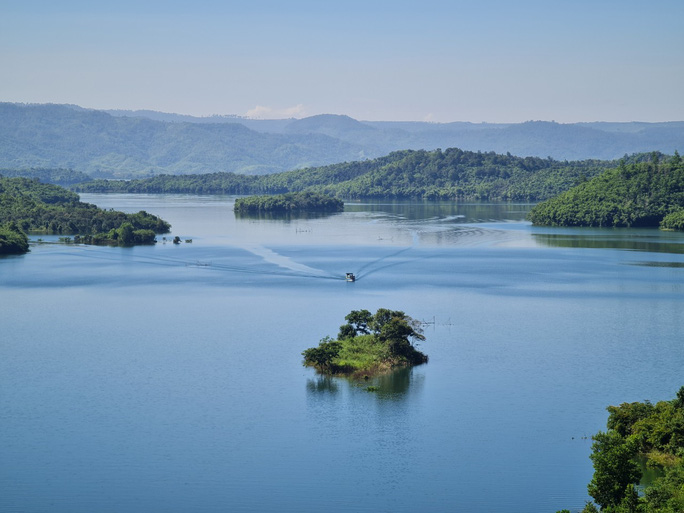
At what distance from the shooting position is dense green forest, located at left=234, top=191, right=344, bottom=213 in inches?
3792

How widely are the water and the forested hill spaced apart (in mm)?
74726

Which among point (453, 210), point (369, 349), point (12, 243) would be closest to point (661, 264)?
point (369, 349)

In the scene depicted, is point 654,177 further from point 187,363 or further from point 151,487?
point 151,487

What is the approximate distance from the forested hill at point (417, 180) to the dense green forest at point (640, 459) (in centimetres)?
9580

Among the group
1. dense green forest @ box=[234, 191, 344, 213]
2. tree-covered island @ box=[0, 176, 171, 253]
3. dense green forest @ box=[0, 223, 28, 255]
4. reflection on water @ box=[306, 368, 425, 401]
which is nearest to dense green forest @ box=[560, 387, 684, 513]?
reflection on water @ box=[306, 368, 425, 401]

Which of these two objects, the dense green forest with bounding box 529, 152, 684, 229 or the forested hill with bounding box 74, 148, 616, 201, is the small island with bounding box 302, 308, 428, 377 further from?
the forested hill with bounding box 74, 148, 616, 201

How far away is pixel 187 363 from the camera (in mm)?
27438

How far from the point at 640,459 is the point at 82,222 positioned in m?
53.9

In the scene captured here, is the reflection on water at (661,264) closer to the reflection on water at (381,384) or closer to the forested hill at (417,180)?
the reflection on water at (381,384)

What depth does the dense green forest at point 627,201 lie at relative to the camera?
72500 mm

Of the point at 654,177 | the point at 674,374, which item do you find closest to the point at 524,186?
the point at 654,177

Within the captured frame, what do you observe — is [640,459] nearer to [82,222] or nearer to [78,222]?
[82,222]

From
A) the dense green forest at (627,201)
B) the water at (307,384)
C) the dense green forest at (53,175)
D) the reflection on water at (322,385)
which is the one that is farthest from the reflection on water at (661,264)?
the dense green forest at (53,175)

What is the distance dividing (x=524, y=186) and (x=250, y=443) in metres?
105
